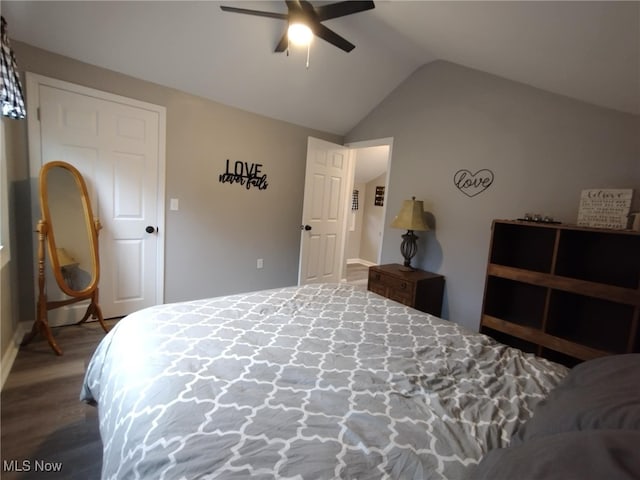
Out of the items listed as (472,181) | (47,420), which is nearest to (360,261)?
(472,181)

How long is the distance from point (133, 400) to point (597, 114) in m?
3.03

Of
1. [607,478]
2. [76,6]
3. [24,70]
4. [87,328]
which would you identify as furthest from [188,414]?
[24,70]

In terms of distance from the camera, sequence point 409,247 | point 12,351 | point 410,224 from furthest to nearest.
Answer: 1. point 409,247
2. point 410,224
3. point 12,351

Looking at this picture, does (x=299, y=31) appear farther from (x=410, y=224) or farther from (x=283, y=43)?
(x=410, y=224)

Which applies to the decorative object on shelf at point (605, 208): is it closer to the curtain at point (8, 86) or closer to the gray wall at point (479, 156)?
the gray wall at point (479, 156)

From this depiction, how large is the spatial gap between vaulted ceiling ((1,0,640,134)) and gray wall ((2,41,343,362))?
0.44 feet

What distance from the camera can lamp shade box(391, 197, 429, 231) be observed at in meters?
2.87

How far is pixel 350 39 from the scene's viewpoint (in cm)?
262

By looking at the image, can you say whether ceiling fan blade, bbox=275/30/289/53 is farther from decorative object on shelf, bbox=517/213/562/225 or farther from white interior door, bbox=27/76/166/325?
decorative object on shelf, bbox=517/213/562/225

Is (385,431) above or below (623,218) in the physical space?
below

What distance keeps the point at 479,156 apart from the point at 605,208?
1.03 m

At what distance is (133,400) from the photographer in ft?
3.08

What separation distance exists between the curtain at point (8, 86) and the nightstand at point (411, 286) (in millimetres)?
2814

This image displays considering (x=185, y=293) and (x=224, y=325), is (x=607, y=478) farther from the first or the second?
(x=185, y=293)
